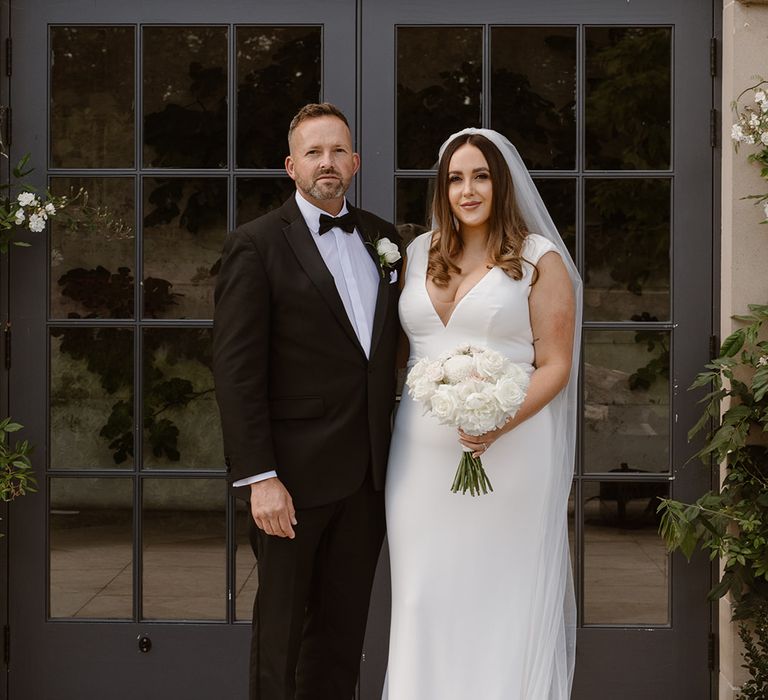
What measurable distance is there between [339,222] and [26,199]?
1278 mm

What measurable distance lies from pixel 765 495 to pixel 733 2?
169 cm

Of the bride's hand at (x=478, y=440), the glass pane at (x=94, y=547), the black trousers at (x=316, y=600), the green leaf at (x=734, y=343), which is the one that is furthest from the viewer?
the glass pane at (x=94, y=547)

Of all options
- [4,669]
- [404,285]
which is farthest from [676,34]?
[4,669]

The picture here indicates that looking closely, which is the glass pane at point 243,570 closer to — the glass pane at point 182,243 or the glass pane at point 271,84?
the glass pane at point 182,243

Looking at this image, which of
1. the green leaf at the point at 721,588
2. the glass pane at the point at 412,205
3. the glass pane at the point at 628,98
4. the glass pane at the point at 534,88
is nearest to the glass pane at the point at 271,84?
the glass pane at the point at 412,205

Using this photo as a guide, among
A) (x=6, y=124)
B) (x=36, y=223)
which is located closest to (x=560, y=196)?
(x=36, y=223)

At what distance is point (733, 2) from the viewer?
3877mm

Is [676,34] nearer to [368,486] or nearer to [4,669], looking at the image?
[368,486]

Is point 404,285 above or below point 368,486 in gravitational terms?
above

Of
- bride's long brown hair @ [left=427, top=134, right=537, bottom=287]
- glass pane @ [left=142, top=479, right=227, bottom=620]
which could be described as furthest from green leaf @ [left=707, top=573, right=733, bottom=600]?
glass pane @ [left=142, top=479, right=227, bottom=620]

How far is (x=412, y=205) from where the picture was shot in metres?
4.05

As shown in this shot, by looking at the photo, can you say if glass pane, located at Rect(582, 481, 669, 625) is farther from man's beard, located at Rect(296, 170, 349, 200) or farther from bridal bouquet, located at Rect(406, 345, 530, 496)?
man's beard, located at Rect(296, 170, 349, 200)

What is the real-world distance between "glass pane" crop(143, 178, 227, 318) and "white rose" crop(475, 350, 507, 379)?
57.2 inches

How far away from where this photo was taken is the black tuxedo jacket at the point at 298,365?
315 centimetres
